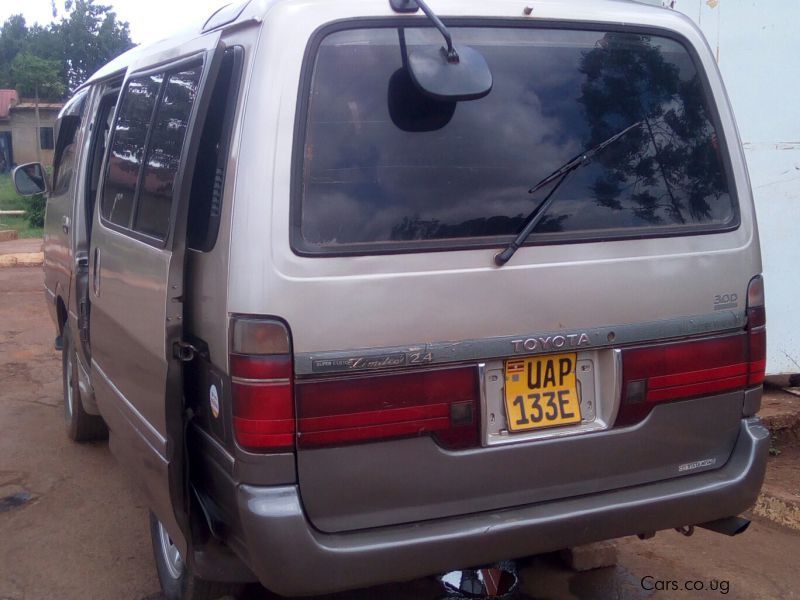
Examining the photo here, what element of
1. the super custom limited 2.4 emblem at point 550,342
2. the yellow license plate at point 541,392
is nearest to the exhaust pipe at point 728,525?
the yellow license plate at point 541,392

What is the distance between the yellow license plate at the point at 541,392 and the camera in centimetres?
261

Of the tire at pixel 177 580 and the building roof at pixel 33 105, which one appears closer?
the tire at pixel 177 580

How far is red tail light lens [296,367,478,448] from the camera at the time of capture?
2.40 m

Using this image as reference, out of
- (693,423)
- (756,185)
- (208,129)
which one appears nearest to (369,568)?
(693,423)

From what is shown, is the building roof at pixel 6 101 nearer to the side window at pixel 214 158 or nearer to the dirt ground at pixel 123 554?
the dirt ground at pixel 123 554

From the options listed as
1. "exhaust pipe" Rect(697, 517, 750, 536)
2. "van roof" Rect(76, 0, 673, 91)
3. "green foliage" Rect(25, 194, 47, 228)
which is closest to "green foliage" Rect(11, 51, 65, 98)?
"green foliage" Rect(25, 194, 47, 228)

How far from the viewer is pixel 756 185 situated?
553 centimetres

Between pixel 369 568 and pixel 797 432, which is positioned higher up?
pixel 369 568

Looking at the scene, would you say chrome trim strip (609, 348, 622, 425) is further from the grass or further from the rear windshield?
the grass

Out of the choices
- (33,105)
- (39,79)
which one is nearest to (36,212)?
(33,105)

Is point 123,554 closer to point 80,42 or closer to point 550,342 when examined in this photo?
point 550,342

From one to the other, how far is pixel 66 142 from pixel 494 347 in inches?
157

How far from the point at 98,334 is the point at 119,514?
1.14 m

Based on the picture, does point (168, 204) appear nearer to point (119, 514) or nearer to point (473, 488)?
point (473, 488)
